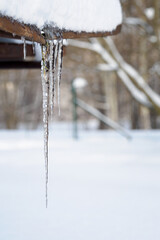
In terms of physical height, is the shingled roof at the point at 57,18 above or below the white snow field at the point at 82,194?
above

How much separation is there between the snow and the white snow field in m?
1.68

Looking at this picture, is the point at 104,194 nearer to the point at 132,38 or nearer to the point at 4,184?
the point at 4,184

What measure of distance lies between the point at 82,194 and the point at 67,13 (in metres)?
2.22

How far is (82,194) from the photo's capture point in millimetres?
4355

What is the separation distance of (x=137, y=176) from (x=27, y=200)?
182 cm

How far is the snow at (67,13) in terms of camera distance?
8.32 feet

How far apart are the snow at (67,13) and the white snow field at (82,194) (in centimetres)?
168

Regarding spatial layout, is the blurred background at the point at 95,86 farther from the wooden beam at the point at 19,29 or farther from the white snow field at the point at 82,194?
the wooden beam at the point at 19,29

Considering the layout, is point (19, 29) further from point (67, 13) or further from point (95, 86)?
point (95, 86)

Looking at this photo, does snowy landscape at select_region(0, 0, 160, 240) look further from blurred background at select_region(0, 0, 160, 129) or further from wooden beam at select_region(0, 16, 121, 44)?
blurred background at select_region(0, 0, 160, 129)

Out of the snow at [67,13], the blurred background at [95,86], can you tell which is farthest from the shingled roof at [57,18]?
the blurred background at [95,86]

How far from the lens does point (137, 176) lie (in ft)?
17.5

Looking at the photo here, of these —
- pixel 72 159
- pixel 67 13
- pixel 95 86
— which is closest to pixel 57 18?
pixel 67 13

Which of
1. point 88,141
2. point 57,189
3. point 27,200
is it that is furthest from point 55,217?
point 88,141
